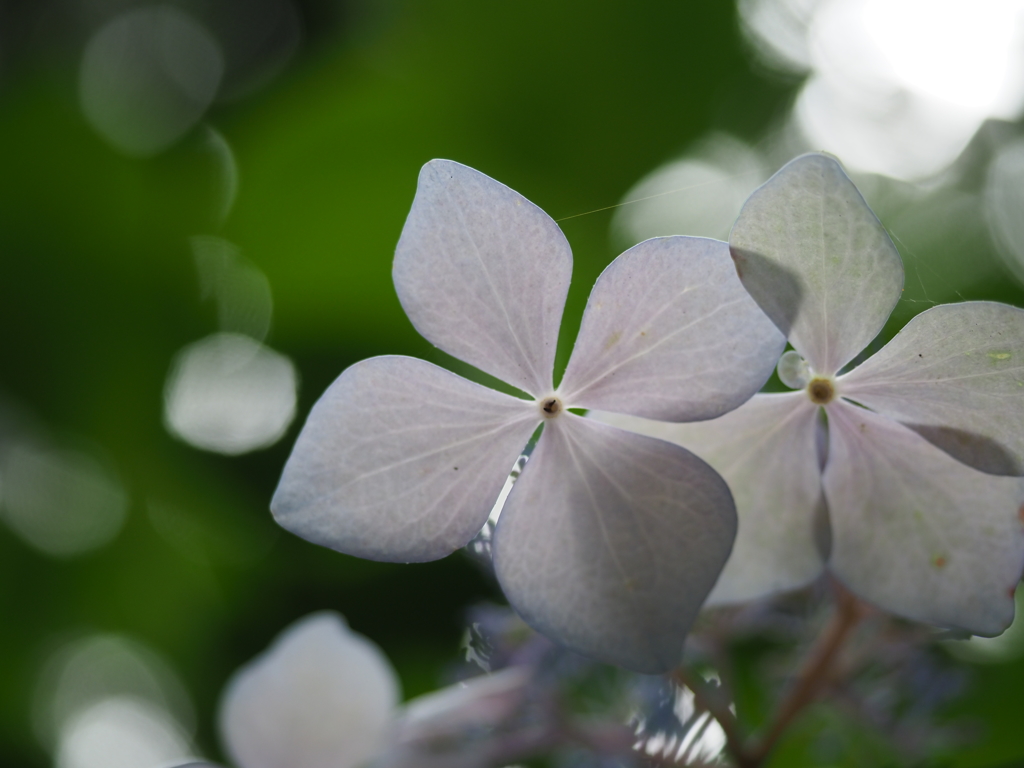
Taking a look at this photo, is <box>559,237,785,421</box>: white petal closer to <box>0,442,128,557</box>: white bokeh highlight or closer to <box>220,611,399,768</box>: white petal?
<box>220,611,399,768</box>: white petal

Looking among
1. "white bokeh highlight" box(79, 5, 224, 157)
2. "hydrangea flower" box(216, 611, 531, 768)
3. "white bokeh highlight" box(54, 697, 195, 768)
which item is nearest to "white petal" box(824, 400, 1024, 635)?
"hydrangea flower" box(216, 611, 531, 768)

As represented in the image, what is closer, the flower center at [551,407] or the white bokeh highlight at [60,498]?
the flower center at [551,407]

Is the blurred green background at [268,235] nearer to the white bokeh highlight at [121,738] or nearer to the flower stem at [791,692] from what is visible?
the white bokeh highlight at [121,738]

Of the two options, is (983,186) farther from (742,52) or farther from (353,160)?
(353,160)

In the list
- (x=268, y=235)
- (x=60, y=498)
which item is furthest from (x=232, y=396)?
(x=60, y=498)

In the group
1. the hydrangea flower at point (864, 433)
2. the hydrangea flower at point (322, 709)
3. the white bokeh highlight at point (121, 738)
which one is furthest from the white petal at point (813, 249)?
the white bokeh highlight at point (121, 738)

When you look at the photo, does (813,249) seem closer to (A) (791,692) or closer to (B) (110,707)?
(A) (791,692)
